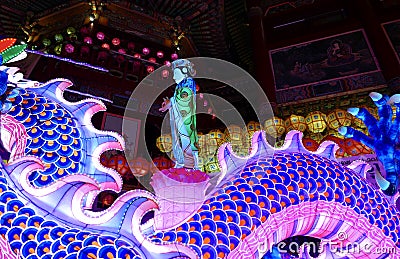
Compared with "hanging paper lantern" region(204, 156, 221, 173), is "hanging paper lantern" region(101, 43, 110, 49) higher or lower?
higher

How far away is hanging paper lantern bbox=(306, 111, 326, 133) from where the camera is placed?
6.79 metres

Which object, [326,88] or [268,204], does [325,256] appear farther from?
[326,88]

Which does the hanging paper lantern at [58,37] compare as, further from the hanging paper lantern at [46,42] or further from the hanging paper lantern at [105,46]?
the hanging paper lantern at [105,46]

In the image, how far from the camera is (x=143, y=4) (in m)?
10.6

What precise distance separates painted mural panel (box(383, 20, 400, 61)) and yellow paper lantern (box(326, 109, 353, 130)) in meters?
2.77

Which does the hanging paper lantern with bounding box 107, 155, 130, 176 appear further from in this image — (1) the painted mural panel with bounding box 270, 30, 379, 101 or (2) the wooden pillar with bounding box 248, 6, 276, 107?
(1) the painted mural panel with bounding box 270, 30, 379, 101

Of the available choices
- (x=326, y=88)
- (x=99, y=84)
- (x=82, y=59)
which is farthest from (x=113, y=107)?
(x=326, y=88)

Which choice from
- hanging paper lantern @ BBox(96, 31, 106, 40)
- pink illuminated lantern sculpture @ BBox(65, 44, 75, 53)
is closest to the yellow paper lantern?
hanging paper lantern @ BBox(96, 31, 106, 40)

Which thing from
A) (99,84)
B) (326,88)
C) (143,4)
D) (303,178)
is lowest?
(303,178)

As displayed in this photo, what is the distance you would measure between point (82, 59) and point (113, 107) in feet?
5.69

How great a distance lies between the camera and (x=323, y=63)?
8.88 meters

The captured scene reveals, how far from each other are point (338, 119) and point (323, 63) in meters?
2.68

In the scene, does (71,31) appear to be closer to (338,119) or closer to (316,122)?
(316,122)

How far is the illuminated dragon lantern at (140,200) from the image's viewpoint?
3.98 feet
